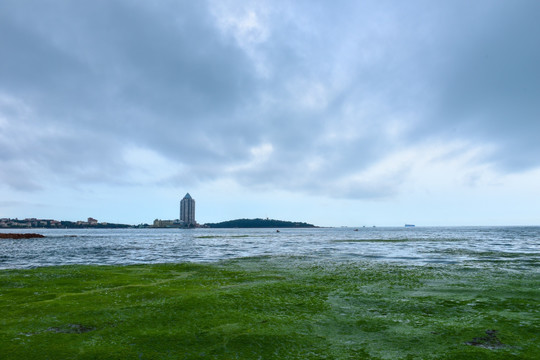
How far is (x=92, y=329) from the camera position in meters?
8.78

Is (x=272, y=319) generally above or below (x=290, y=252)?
above

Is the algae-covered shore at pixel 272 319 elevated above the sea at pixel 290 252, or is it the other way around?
the algae-covered shore at pixel 272 319

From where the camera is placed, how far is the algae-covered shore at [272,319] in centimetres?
725

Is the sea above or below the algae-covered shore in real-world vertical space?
Result: below

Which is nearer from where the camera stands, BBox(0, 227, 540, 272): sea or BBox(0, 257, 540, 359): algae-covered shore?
BBox(0, 257, 540, 359): algae-covered shore

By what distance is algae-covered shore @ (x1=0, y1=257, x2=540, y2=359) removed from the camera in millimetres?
7251

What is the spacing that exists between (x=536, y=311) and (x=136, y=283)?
16.8 metres

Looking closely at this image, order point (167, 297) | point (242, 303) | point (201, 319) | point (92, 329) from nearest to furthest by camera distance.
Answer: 1. point (92, 329)
2. point (201, 319)
3. point (242, 303)
4. point (167, 297)

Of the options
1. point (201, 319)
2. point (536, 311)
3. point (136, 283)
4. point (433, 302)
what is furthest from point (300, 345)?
point (136, 283)

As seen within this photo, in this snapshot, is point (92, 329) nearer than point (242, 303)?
Yes

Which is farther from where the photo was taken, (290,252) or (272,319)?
(290,252)

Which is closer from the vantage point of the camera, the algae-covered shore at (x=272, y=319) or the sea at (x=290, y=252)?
the algae-covered shore at (x=272, y=319)

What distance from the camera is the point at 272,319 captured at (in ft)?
31.6

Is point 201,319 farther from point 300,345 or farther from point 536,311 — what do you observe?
point 536,311
